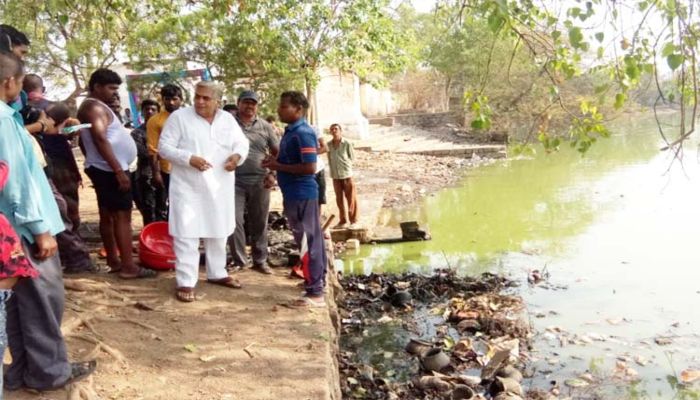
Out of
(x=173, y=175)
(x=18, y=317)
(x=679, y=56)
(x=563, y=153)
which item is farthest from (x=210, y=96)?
(x=563, y=153)

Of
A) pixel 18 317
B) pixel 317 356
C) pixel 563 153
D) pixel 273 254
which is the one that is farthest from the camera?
pixel 563 153

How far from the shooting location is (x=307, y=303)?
4.62 metres

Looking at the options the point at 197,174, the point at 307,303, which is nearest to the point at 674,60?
the point at 307,303

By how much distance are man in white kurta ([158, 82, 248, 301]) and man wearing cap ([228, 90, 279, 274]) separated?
59cm

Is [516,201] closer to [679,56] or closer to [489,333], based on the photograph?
[489,333]

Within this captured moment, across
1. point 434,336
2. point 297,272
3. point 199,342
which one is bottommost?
point 434,336

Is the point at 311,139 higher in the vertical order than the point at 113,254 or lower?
higher

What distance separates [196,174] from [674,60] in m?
3.16

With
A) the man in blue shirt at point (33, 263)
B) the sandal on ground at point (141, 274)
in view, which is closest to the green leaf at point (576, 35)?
the man in blue shirt at point (33, 263)

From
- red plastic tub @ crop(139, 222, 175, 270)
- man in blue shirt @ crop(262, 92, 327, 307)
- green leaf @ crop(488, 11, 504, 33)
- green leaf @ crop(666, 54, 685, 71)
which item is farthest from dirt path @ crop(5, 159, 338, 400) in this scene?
green leaf @ crop(666, 54, 685, 71)

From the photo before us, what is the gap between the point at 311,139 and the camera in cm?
451

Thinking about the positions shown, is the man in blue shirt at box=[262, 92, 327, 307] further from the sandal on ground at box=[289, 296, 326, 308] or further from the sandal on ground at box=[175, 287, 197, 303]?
the sandal on ground at box=[175, 287, 197, 303]

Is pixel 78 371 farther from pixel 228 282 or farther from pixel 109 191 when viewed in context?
pixel 109 191

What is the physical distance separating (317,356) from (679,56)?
267cm
